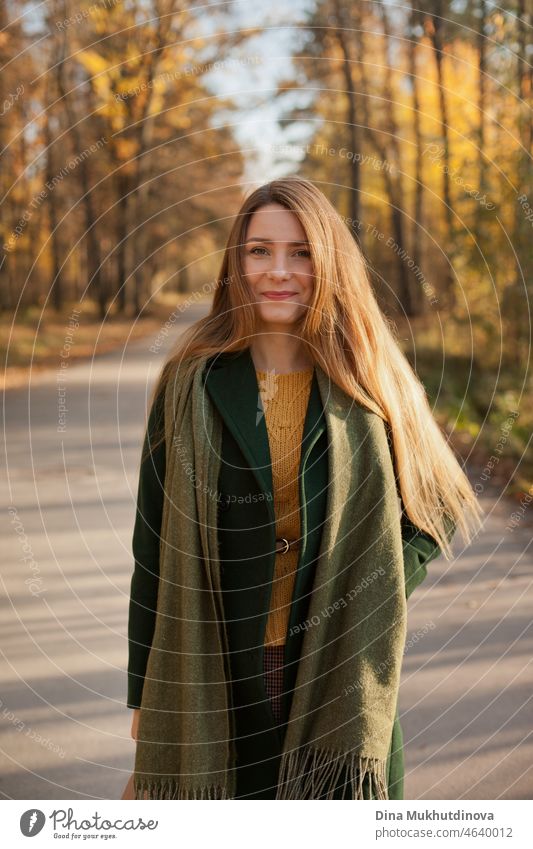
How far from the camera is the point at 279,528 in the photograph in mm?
2270

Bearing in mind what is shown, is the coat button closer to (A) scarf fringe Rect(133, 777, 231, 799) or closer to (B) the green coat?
(B) the green coat

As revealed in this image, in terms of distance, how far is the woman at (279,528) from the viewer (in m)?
2.21

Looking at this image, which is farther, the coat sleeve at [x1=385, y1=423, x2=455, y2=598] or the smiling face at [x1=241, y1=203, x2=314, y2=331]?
the coat sleeve at [x1=385, y1=423, x2=455, y2=598]

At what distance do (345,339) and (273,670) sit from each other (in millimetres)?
875

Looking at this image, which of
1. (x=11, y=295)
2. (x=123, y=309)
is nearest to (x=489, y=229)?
(x=123, y=309)

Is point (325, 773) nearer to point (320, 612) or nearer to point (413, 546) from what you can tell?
point (320, 612)

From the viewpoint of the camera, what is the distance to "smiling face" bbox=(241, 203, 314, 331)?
2.23 m

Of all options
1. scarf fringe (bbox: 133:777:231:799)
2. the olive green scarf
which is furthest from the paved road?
the olive green scarf

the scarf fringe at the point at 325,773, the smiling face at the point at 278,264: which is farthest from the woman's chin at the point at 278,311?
the scarf fringe at the point at 325,773

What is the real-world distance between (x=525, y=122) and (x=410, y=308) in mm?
13725

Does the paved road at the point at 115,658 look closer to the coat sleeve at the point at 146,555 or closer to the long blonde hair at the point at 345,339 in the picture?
the coat sleeve at the point at 146,555

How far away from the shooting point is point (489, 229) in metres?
10.9

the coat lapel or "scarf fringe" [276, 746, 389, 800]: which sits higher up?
the coat lapel
